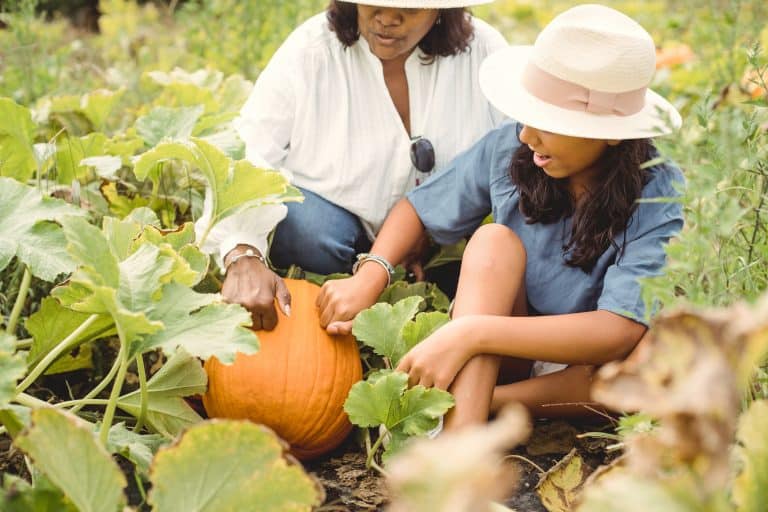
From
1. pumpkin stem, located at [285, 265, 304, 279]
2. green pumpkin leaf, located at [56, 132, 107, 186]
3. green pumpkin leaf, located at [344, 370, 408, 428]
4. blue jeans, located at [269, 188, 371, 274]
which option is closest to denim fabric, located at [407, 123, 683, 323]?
blue jeans, located at [269, 188, 371, 274]

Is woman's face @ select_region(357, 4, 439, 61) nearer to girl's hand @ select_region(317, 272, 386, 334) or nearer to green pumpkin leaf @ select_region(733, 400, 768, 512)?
girl's hand @ select_region(317, 272, 386, 334)

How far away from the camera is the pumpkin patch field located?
34.4 inches

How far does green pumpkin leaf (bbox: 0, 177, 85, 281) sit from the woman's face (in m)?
0.81

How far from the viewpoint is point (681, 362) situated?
34.2 inches

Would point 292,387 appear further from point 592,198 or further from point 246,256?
point 592,198

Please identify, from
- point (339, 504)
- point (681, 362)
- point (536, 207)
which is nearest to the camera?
point (681, 362)

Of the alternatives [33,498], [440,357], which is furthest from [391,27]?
[33,498]

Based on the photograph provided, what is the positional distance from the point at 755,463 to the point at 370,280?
1134 millimetres

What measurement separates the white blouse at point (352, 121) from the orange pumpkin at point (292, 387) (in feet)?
1.81

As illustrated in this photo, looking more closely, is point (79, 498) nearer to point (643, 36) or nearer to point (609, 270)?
point (609, 270)

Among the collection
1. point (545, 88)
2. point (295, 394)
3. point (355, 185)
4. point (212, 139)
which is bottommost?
point (295, 394)

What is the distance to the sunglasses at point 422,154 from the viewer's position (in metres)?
2.36

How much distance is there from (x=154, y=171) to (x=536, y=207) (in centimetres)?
97

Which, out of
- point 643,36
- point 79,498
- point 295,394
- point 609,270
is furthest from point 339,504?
point 643,36
